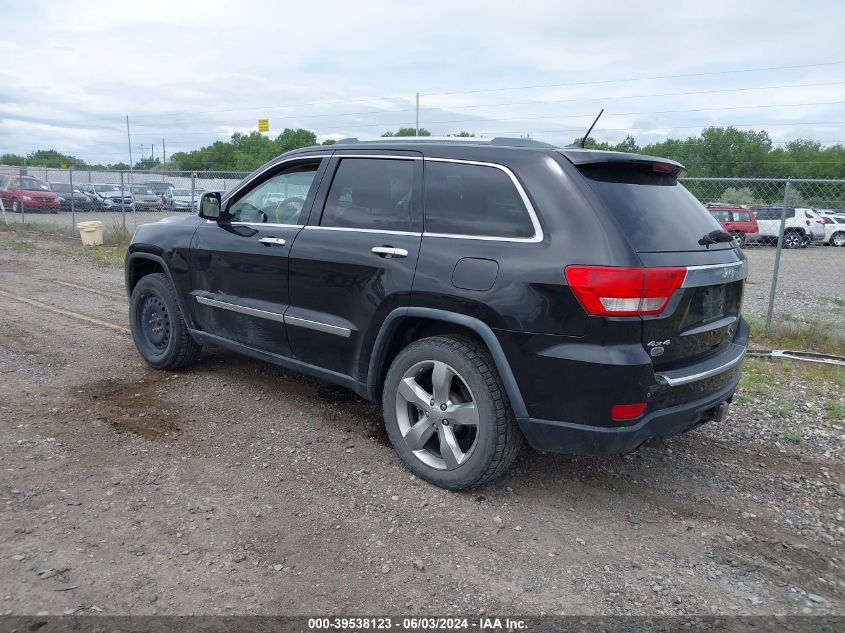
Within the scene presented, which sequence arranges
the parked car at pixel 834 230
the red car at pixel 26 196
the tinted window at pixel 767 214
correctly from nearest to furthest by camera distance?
the tinted window at pixel 767 214 → the red car at pixel 26 196 → the parked car at pixel 834 230

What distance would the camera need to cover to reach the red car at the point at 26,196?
912 inches

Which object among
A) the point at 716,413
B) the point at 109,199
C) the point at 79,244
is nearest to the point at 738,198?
the point at 716,413

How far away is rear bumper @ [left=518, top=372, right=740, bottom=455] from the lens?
310cm

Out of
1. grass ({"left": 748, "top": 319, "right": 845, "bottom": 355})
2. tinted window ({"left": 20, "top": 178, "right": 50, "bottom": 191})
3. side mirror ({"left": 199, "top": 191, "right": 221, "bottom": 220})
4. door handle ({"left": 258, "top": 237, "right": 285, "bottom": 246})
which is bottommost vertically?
grass ({"left": 748, "top": 319, "right": 845, "bottom": 355})

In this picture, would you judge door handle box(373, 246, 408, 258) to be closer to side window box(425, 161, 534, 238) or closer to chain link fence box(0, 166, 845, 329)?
side window box(425, 161, 534, 238)

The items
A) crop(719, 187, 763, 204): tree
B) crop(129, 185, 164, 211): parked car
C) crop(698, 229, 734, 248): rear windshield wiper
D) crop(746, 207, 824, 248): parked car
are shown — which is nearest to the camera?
crop(698, 229, 734, 248): rear windshield wiper

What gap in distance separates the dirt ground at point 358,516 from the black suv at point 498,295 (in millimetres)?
446

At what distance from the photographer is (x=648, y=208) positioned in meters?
3.34

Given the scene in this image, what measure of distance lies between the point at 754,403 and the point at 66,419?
5043 mm

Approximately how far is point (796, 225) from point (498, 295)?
2176cm

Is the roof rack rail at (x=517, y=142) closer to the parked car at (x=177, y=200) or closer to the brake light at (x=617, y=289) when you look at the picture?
the brake light at (x=617, y=289)

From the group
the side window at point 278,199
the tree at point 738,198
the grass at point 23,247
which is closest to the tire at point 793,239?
the tree at point 738,198

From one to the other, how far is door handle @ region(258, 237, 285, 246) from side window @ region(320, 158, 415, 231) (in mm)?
341

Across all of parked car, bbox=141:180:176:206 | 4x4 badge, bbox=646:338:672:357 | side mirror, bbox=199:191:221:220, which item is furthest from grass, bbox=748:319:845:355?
parked car, bbox=141:180:176:206
